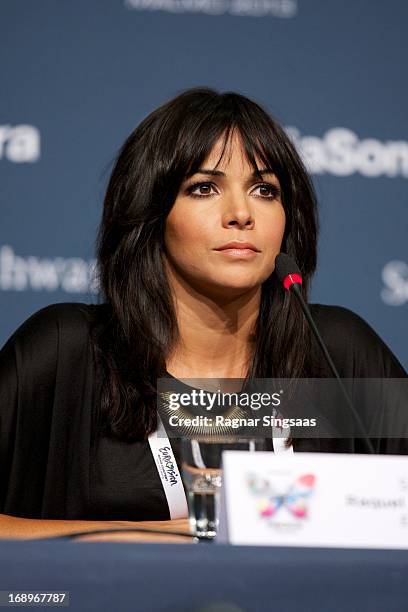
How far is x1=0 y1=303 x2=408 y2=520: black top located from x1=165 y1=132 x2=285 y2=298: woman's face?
263 mm

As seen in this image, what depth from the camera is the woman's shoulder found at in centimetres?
204

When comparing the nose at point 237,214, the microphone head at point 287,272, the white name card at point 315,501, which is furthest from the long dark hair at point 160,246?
the white name card at point 315,501

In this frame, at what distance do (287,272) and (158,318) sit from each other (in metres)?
0.46

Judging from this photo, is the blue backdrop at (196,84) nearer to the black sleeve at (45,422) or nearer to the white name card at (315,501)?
A: the black sleeve at (45,422)

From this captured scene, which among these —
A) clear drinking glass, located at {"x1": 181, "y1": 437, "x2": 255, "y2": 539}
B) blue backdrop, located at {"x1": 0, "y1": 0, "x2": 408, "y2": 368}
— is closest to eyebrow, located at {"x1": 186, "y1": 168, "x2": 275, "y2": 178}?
blue backdrop, located at {"x1": 0, "y1": 0, "x2": 408, "y2": 368}

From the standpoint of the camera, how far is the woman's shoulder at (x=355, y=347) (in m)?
2.04

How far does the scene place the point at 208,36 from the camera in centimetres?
249

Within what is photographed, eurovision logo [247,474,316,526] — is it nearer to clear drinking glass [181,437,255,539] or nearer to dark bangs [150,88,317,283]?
clear drinking glass [181,437,255,539]

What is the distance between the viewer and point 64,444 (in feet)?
6.08

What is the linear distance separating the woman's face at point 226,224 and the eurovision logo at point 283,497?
2.77 ft

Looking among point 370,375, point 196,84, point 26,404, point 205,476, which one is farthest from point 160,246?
point 205,476

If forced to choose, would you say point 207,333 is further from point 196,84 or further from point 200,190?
point 196,84

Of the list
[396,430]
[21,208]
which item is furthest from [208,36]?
[396,430]

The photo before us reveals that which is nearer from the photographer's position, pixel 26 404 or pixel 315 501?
pixel 315 501
